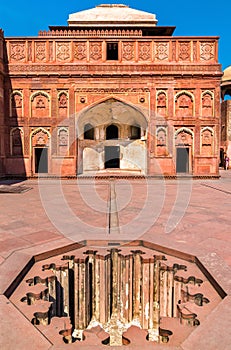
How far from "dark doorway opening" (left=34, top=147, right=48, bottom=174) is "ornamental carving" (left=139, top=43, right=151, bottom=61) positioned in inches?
311

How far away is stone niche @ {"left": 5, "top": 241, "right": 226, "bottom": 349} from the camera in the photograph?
2.04m

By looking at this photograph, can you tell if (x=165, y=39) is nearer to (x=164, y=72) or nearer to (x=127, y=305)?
(x=164, y=72)

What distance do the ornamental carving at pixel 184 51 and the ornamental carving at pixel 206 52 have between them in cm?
75

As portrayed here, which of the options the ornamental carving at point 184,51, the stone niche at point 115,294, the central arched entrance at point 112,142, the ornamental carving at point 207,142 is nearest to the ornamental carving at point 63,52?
the central arched entrance at point 112,142

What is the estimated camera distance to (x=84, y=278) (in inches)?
117

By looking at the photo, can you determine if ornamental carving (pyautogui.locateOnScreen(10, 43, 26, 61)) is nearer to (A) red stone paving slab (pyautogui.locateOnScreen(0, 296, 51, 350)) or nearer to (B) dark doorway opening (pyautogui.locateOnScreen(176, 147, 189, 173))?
(B) dark doorway opening (pyautogui.locateOnScreen(176, 147, 189, 173))

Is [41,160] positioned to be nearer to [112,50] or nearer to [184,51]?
[112,50]

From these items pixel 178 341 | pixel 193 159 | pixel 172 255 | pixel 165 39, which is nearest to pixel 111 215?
pixel 172 255

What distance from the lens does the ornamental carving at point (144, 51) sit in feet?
50.1

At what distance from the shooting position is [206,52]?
1520cm

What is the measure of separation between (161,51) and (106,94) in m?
4.07

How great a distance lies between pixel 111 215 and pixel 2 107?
12170 mm

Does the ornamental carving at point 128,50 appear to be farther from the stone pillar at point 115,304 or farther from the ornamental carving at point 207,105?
the stone pillar at point 115,304

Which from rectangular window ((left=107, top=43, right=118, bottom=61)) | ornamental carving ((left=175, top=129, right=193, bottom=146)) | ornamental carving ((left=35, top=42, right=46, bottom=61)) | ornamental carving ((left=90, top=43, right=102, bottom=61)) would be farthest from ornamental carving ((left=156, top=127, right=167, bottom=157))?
ornamental carving ((left=35, top=42, right=46, bottom=61))
